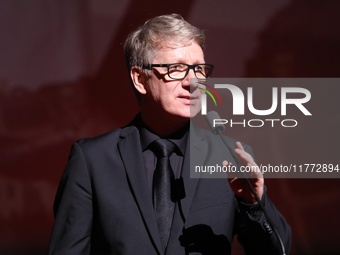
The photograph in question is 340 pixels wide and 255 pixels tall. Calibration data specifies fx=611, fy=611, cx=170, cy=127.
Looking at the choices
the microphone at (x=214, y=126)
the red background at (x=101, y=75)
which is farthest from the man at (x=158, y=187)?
the red background at (x=101, y=75)

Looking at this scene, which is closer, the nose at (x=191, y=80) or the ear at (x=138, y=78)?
the nose at (x=191, y=80)

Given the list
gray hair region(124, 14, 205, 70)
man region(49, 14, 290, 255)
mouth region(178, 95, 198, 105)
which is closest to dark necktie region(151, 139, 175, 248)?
man region(49, 14, 290, 255)

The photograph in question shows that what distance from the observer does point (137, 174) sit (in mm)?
1676

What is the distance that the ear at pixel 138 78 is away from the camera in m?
1.80

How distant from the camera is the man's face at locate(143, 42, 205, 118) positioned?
5.47 feet

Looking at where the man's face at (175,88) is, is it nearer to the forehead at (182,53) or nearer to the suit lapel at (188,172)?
the forehead at (182,53)

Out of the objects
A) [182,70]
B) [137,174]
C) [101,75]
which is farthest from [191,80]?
[101,75]

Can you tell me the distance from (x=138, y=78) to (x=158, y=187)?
1.15 feet

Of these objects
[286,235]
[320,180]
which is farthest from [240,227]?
[320,180]

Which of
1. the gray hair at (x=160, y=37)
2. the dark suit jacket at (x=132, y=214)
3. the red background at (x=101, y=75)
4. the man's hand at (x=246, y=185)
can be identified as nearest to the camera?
the man's hand at (x=246, y=185)

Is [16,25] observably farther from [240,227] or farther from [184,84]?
[240,227]

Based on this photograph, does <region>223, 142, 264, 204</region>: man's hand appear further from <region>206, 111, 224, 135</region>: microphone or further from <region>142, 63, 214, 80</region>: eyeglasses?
<region>142, 63, 214, 80</region>: eyeglasses

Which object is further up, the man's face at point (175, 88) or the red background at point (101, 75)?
the man's face at point (175, 88)

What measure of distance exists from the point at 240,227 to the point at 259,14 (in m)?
1.29
